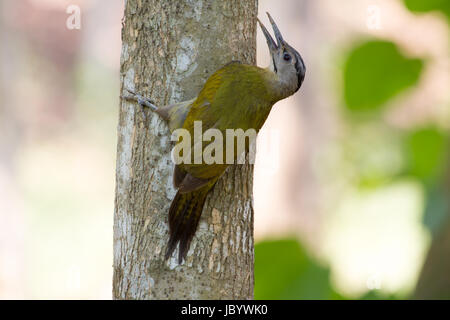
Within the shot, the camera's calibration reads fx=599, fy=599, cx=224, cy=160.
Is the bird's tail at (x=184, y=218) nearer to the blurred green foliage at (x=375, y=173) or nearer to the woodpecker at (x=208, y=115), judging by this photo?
the woodpecker at (x=208, y=115)

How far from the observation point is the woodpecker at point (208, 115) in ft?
10.0

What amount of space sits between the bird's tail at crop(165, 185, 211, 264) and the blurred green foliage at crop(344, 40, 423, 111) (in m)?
1.16

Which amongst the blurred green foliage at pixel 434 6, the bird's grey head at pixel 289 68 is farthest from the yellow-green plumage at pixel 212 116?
the blurred green foliage at pixel 434 6

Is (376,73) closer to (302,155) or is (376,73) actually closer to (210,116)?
(210,116)

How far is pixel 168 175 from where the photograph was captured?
3.14 m

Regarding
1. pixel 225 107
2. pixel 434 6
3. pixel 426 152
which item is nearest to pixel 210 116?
pixel 225 107

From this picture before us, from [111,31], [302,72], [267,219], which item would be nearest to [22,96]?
[111,31]

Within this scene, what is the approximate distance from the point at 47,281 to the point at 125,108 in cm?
803

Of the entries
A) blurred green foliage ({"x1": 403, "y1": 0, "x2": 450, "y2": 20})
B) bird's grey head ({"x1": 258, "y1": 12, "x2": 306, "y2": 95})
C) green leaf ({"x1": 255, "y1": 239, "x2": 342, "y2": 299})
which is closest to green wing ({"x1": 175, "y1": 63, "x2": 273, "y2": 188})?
bird's grey head ({"x1": 258, "y1": 12, "x2": 306, "y2": 95})

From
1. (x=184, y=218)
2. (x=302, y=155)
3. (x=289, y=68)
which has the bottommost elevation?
(x=184, y=218)

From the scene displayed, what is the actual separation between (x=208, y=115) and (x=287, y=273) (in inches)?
58.9

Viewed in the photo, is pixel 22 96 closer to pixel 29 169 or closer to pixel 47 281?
pixel 29 169

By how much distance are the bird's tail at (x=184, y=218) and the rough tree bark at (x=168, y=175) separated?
4 cm

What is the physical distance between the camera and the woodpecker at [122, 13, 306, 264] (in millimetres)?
3061
